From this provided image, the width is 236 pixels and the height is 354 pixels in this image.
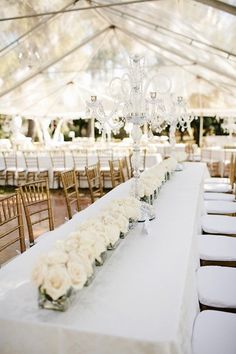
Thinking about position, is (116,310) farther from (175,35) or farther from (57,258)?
(175,35)

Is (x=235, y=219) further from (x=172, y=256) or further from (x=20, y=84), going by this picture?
(x=20, y=84)

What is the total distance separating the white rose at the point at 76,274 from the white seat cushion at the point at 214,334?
2.11 ft

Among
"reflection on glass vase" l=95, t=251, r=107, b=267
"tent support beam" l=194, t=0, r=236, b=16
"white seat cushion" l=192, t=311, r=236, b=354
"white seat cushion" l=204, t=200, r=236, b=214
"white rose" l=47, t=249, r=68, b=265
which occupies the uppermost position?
"tent support beam" l=194, t=0, r=236, b=16

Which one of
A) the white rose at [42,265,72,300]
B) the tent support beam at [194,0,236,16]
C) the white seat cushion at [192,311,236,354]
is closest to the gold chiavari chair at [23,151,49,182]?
the tent support beam at [194,0,236,16]

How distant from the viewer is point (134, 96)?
2.33m

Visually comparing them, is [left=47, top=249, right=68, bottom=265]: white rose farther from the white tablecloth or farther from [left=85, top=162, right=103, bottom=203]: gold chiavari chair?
the white tablecloth

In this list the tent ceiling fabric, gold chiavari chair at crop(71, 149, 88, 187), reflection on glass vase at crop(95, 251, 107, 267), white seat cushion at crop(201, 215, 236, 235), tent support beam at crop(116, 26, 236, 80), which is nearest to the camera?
reflection on glass vase at crop(95, 251, 107, 267)

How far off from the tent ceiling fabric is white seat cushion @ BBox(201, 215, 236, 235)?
8.49 ft

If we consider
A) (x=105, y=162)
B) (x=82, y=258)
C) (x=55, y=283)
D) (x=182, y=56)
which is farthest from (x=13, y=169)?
(x=55, y=283)

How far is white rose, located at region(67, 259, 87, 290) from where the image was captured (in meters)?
1.20

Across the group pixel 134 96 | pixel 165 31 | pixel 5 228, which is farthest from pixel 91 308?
pixel 165 31

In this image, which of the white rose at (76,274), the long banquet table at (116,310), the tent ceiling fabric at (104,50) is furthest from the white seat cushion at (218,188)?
the white rose at (76,274)

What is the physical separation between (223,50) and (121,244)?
5.49 meters

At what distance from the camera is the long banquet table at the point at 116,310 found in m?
1.15
